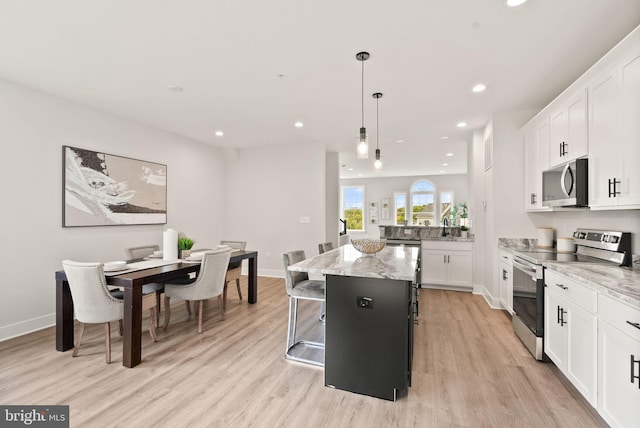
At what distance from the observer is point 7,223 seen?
10.2 feet

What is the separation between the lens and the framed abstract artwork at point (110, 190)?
3627 mm

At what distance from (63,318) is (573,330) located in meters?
4.10

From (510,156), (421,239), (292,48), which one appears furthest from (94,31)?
(421,239)

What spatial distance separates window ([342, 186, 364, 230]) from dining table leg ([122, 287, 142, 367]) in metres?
9.63

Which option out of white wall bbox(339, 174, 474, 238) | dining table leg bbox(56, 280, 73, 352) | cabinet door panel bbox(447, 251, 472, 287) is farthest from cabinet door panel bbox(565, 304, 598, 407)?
white wall bbox(339, 174, 474, 238)

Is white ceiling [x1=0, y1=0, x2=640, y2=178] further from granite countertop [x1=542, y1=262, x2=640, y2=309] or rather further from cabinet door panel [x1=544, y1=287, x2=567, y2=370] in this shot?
cabinet door panel [x1=544, y1=287, x2=567, y2=370]

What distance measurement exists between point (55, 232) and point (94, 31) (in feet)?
7.97

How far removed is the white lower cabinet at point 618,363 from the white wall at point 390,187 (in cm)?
914

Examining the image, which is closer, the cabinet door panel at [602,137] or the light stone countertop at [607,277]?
the light stone countertop at [607,277]

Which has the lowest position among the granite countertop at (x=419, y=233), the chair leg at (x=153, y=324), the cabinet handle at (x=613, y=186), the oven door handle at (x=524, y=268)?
the chair leg at (x=153, y=324)

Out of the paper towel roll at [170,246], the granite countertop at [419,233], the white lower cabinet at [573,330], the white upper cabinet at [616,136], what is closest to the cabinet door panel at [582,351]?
the white lower cabinet at [573,330]

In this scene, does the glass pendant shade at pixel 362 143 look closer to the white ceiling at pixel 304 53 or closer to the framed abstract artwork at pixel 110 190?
the white ceiling at pixel 304 53

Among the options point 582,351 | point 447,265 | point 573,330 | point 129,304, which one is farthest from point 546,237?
point 129,304

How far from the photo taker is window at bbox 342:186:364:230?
38.3 ft
